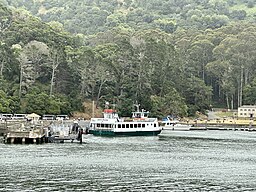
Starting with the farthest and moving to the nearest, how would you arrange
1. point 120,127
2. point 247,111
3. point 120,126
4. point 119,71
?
point 247,111
point 119,71
point 120,126
point 120,127

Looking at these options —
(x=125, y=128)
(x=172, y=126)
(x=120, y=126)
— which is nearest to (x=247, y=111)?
(x=172, y=126)

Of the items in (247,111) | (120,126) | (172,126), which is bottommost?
(120,126)

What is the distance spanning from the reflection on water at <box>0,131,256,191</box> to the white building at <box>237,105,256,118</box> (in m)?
60.3

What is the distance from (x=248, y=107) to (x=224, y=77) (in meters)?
12.8

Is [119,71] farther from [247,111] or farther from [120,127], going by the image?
[120,127]

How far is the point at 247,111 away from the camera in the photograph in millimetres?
151750

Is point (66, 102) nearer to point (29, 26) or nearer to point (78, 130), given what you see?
point (29, 26)

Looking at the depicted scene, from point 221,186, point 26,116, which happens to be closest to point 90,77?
point 26,116

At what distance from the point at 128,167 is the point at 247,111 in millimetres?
94788

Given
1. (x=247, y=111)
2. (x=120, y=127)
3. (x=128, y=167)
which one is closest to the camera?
(x=128, y=167)

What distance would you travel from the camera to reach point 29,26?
145 metres

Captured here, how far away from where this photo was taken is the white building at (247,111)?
151000 millimetres

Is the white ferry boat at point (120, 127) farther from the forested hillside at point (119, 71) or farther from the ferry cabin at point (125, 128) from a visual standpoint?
the forested hillside at point (119, 71)

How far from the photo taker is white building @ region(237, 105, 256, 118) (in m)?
151
